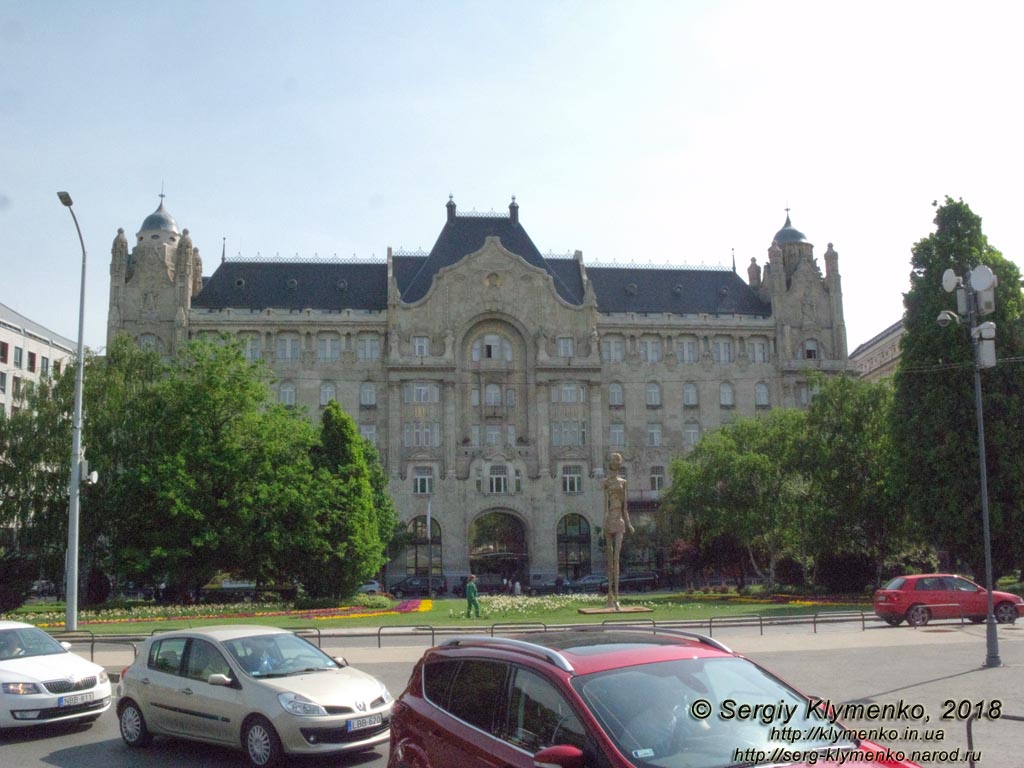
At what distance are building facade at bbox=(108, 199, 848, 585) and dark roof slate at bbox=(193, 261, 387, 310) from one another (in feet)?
0.55

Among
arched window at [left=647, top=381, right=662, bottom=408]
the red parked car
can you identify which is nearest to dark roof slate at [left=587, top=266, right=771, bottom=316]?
arched window at [left=647, top=381, right=662, bottom=408]

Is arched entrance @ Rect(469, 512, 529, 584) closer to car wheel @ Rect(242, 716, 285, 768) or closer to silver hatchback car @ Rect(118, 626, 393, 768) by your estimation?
silver hatchback car @ Rect(118, 626, 393, 768)

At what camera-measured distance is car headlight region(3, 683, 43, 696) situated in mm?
13461

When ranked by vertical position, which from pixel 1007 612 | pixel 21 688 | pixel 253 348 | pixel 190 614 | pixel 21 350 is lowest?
pixel 190 614

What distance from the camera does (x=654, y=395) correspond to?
271 feet

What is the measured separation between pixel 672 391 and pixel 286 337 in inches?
1294

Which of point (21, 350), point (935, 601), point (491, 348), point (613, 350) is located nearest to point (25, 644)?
point (935, 601)

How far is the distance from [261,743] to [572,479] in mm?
67490

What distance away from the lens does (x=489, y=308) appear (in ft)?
263

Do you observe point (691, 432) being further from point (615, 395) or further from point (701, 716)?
point (701, 716)

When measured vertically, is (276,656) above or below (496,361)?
below

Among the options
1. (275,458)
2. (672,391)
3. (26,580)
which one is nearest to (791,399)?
(672,391)

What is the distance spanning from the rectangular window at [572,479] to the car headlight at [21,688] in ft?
213

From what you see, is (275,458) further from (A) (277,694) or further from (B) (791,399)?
(B) (791,399)
